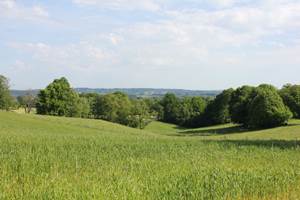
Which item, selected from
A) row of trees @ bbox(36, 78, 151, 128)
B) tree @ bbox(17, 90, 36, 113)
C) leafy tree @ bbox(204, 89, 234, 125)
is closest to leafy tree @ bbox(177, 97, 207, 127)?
row of trees @ bbox(36, 78, 151, 128)

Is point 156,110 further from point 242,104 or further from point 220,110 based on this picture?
point 242,104

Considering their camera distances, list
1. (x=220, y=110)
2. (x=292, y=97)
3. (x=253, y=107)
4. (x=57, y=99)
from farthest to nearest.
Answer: (x=220, y=110)
(x=57, y=99)
(x=292, y=97)
(x=253, y=107)

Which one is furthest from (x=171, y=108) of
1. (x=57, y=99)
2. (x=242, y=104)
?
(x=242, y=104)

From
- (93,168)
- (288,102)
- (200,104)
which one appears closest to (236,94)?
(288,102)

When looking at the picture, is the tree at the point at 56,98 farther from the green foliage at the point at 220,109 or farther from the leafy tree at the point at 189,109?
the leafy tree at the point at 189,109

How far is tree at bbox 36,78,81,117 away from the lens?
91500 mm

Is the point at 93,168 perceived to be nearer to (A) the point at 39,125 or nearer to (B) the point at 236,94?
(A) the point at 39,125

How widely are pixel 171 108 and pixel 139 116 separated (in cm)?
1786

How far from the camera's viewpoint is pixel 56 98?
3629 inches

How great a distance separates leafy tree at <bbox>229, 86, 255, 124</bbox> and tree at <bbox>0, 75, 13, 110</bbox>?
4740 cm

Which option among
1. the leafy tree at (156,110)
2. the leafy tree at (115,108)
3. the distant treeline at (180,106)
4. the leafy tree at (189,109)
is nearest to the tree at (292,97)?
the distant treeline at (180,106)

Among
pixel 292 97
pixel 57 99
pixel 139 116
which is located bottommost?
pixel 139 116

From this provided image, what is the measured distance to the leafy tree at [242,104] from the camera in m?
82.1

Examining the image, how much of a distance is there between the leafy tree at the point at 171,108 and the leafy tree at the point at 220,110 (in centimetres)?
2172
